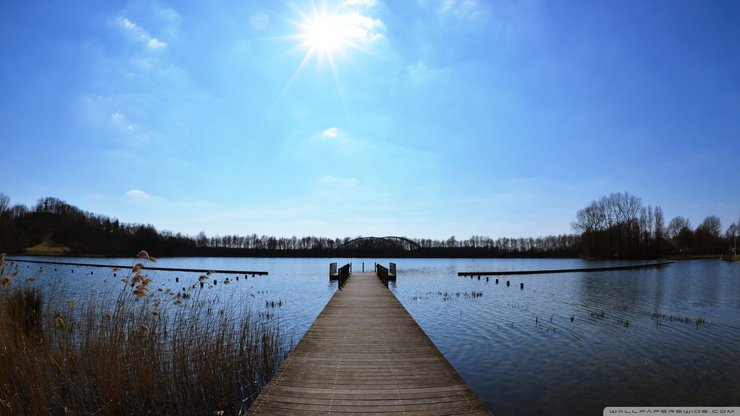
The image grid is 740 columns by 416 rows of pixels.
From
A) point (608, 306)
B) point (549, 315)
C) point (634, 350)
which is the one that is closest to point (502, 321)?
point (549, 315)

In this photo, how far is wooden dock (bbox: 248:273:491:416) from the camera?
556 cm

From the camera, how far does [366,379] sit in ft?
22.4

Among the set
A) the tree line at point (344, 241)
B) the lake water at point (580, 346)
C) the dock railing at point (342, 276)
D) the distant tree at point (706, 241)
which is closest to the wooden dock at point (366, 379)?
the lake water at point (580, 346)

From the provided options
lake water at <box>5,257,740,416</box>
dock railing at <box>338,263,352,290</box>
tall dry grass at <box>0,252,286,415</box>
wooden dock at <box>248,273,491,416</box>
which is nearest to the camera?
wooden dock at <box>248,273,491,416</box>

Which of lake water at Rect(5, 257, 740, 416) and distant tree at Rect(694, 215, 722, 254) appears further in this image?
distant tree at Rect(694, 215, 722, 254)

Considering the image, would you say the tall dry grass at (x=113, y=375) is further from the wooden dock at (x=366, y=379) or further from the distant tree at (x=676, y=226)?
the distant tree at (x=676, y=226)

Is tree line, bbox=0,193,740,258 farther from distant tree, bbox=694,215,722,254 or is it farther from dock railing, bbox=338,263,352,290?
dock railing, bbox=338,263,352,290

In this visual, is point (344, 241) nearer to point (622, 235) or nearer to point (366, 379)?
Answer: point (622, 235)

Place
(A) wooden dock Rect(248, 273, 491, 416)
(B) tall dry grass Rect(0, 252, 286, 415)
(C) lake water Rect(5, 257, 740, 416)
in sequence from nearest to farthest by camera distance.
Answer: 1. (A) wooden dock Rect(248, 273, 491, 416)
2. (B) tall dry grass Rect(0, 252, 286, 415)
3. (C) lake water Rect(5, 257, 740, 416)

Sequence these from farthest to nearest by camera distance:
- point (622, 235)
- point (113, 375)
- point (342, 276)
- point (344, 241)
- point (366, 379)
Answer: point (344, 241), point (622, 235), point (342, 276), point (366, 379), point (113, 375)

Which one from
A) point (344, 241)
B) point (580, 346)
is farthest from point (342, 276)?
point (344, 241)

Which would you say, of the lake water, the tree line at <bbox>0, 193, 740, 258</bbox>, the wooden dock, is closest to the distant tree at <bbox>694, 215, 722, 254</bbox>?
the tree line at <bbox>0, 193, 740, 258</bbox>

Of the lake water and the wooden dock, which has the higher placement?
the wooden dock

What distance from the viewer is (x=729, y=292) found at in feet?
89.4
